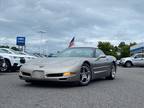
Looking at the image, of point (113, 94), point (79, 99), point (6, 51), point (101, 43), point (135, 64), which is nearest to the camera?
point (79, 99)

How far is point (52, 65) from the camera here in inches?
330

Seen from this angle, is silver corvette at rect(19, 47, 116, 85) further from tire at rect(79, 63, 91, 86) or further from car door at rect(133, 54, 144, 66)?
car door at rect(133, 54, 144, 66)

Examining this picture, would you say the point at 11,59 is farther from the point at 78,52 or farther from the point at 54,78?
the point at 54,78

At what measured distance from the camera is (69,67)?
834 centimetres

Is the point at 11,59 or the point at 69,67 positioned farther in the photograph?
the point at 11,59

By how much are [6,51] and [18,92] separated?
33.0ft

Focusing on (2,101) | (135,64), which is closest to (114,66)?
(2,101)


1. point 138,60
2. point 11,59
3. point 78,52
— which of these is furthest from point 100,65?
point 138,60

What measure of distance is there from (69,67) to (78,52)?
1659 millimetres

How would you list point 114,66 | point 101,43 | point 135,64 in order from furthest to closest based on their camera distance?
point 101,43 → point 135,64 → point 114,66

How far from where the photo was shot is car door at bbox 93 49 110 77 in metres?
9.80

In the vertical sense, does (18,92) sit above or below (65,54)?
below

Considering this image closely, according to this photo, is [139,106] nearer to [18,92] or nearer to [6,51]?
[18,92]

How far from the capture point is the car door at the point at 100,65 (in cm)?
980
